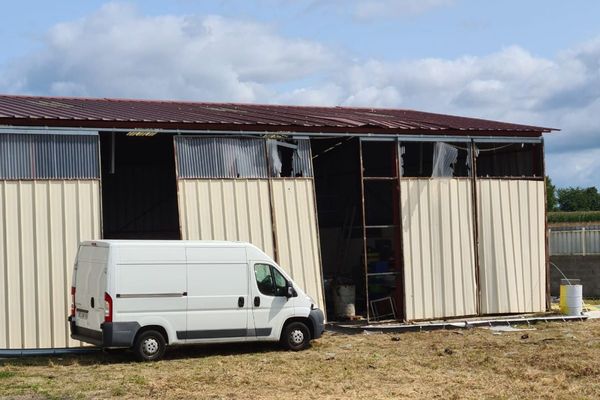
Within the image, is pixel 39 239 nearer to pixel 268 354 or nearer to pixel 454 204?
pixel 268 354

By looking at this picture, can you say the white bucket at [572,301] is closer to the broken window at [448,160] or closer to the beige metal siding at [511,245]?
the beige metal siding at [511,245]

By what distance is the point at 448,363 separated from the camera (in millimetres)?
14492

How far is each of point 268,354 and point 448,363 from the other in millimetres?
3381

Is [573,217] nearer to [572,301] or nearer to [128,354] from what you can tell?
[572,301]

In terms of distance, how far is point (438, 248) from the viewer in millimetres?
21188

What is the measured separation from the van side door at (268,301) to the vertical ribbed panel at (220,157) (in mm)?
3300

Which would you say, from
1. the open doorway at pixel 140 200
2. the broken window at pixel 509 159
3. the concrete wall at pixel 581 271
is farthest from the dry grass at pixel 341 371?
the open doorway at pixel 140 200

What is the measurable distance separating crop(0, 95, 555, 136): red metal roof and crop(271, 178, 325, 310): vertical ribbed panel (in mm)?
1474

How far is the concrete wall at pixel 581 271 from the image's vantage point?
27219mm

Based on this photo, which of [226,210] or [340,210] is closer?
[226,210]

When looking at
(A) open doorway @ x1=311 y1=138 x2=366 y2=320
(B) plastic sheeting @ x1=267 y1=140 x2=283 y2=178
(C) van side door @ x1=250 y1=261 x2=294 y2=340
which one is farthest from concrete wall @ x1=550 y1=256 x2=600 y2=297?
(C) van side door @ x1=250 y1=261 x2=294 y2=340

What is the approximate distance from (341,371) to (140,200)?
46.8ft

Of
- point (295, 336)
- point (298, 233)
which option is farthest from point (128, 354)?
point (298, 233)

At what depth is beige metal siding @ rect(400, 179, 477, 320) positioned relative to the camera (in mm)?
20781
